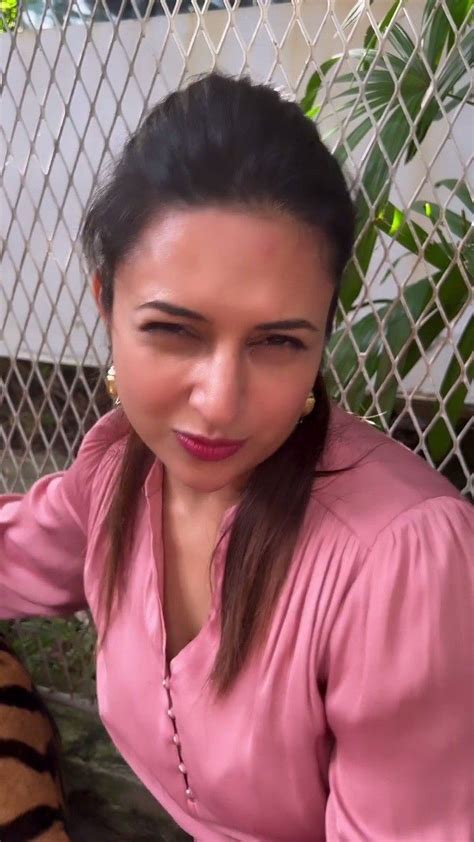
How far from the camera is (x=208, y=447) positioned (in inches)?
23.1

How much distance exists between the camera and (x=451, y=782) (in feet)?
1.80

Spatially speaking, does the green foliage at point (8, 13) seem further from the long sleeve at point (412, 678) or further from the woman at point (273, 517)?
the long sleeve at point (412, 678)

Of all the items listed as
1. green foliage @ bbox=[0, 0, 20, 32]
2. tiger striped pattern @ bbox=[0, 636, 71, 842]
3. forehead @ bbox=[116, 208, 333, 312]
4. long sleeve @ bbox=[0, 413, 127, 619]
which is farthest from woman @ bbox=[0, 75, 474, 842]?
green foliage @ bbox=[0, 0, 20, 32]

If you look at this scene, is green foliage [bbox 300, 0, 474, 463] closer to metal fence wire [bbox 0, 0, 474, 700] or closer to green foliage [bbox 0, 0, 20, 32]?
metal fence wire [bbox 0, 0, 474, 700]

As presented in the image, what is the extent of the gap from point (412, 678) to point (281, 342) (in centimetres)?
26

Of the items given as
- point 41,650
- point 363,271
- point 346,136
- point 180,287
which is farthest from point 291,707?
point 41,650

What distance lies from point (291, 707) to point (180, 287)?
1.12 feet

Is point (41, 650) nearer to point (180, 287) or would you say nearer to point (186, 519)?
point (186, 519)

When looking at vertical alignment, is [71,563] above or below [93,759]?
above

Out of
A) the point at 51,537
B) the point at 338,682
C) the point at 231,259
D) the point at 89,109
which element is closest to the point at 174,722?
the point at 338,682

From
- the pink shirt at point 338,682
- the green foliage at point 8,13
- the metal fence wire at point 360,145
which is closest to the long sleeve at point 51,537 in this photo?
the pink shirt at point 338,682

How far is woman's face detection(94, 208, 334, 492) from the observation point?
0.52 meters

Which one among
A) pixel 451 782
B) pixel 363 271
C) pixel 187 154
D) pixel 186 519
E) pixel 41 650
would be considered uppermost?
pixel 187 154

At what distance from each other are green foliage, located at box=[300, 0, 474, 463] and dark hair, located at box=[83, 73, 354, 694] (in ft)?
0.74
